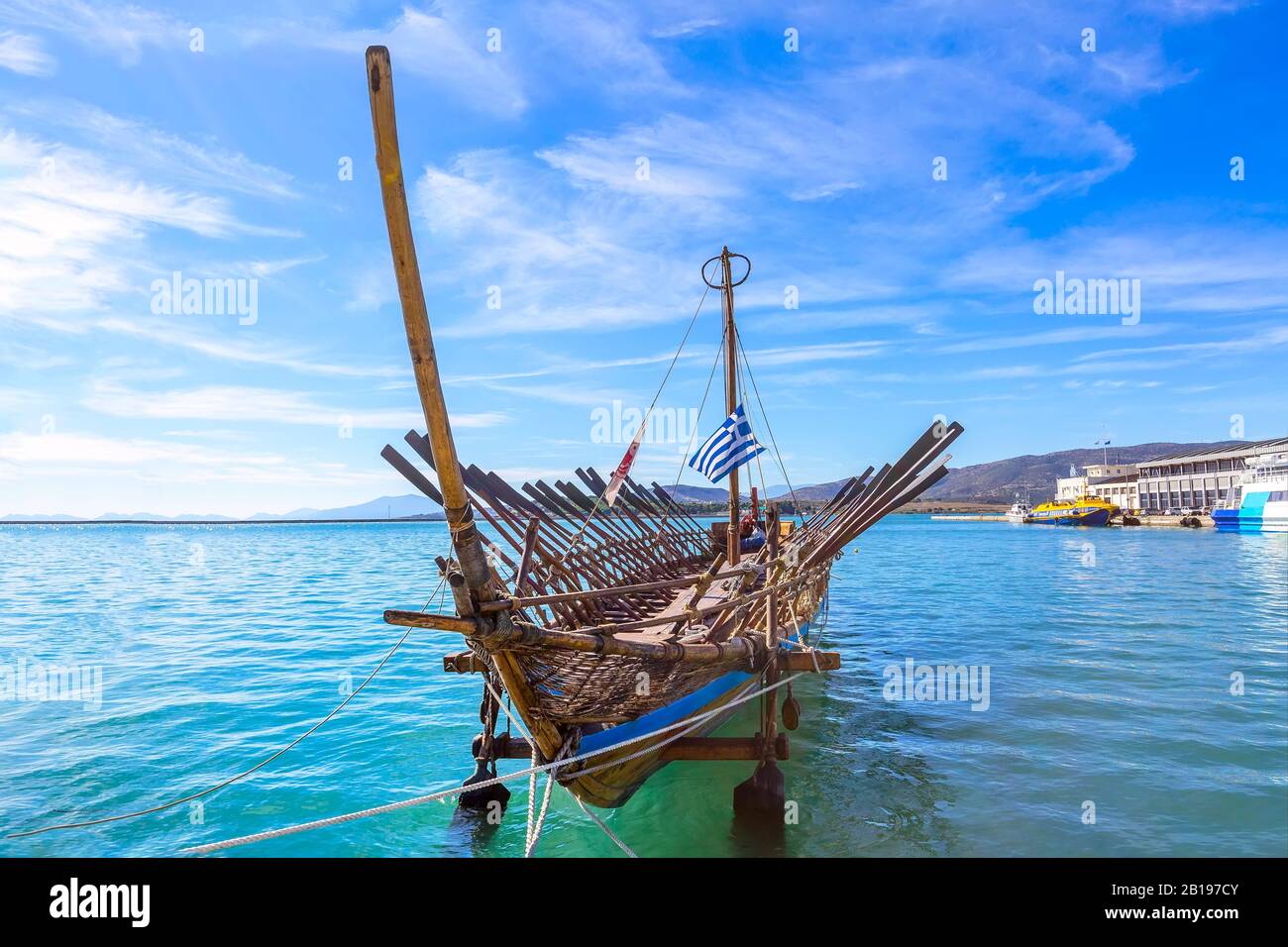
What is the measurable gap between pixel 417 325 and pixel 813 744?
11782 millimetres

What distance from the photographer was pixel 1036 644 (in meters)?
22.9

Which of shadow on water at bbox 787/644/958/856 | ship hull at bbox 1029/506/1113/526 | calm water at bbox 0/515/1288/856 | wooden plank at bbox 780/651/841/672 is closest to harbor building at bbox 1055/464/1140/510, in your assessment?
ship hull at bbox 1029/506/1113/526

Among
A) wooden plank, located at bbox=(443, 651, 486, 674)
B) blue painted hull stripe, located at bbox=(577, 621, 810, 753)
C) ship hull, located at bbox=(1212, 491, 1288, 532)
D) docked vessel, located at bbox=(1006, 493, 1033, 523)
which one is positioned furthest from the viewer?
docked vessel, located at bbox=(1006, 493, 1033, 523)

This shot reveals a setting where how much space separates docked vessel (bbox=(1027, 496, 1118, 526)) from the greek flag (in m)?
110

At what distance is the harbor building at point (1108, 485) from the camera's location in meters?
119

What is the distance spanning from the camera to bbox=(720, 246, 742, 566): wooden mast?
16.1 metres

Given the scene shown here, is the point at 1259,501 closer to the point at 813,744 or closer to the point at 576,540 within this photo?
the point at 813,744

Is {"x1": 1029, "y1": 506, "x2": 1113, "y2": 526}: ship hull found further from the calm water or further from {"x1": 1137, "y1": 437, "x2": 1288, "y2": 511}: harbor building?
the calm water

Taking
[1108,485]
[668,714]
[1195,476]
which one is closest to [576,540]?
[668,714]

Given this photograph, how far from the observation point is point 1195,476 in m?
103

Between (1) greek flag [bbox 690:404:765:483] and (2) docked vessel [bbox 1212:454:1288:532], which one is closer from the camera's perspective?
(1) greek flag [bbox 690:404:765:483]

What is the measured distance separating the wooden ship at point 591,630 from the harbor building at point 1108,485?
128m

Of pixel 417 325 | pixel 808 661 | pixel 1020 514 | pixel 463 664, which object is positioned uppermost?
pixel 417 325
